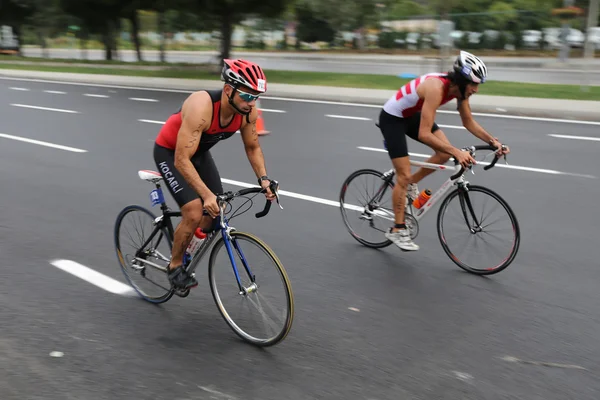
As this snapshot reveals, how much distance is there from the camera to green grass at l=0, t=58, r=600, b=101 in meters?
17.1

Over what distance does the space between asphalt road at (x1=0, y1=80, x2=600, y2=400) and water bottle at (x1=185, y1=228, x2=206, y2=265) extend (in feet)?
1.62

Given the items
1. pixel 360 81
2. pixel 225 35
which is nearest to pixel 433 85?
pixel 360 81

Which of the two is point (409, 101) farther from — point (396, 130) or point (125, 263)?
point (125, 263)

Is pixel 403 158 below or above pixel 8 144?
above

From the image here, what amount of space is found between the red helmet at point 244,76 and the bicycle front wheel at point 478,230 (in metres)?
2.44

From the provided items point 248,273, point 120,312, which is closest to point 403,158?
point 248,273

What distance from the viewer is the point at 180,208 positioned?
427 cm

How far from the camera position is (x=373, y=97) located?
17031mm

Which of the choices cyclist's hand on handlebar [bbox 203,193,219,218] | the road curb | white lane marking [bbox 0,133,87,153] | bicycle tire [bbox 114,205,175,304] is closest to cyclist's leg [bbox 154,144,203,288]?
bicycle tire [bbox 114,205,175,304]

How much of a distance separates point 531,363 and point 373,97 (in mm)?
13675

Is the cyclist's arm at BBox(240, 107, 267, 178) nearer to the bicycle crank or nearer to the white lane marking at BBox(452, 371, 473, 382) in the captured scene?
the white lane marking at BBox(452, 371, 473, 382)

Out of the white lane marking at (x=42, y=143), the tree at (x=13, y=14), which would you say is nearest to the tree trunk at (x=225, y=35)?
the white lane marking at (x=42, y=143)

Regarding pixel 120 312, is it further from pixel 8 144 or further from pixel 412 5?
pixel 412 5

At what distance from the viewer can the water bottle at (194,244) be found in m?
4.31
